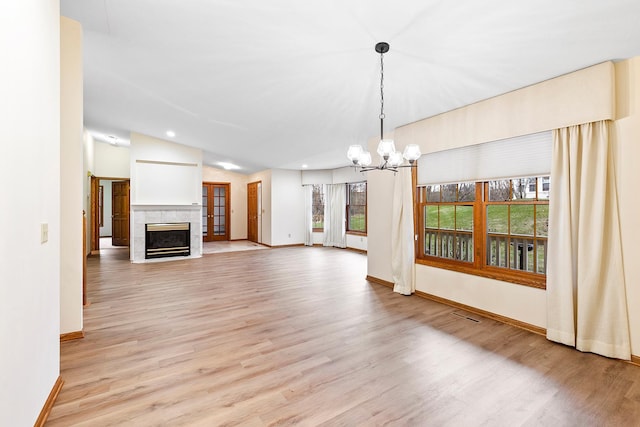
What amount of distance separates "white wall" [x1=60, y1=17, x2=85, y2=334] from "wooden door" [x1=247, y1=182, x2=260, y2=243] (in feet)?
24.5

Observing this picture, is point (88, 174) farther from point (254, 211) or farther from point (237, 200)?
point (254, 211)

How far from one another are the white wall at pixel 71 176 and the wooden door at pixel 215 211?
25.5 feet

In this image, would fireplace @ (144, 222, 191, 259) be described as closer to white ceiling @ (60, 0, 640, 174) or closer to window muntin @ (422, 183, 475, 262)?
white ceiling @ (60, 0, 640, 174)

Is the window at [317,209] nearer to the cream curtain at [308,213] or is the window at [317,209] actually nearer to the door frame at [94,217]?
the cream curtain at [308,213]

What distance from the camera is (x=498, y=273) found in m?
3.53

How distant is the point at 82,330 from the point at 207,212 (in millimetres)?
7939

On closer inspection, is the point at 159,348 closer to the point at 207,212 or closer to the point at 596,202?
the point at 596,202

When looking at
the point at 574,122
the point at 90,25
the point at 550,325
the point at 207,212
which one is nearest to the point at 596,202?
the point at 574,122

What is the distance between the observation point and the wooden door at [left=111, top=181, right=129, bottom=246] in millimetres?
9227

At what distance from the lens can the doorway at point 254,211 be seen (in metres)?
10.4

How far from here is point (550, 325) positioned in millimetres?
2914

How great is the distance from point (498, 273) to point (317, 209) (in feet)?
22.9

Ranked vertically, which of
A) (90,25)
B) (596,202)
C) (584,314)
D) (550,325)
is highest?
(90,25)

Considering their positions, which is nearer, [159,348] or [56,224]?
[56,224]
